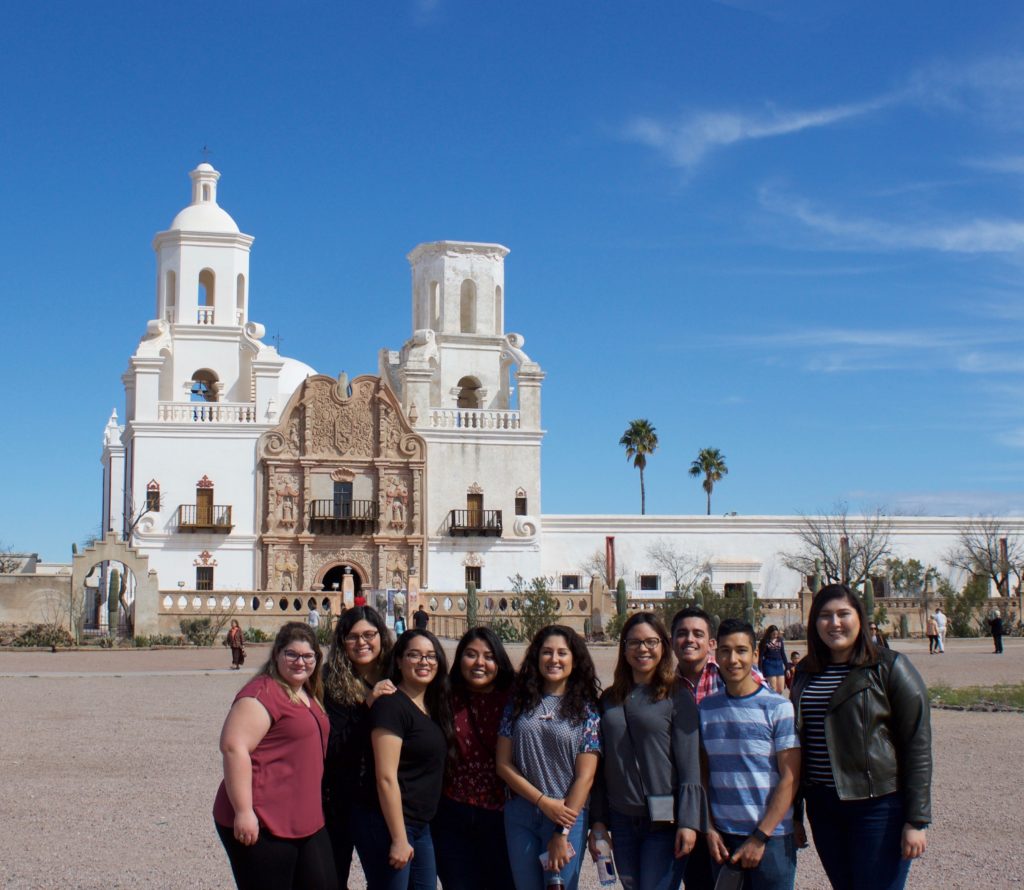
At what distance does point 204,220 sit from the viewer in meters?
47.3

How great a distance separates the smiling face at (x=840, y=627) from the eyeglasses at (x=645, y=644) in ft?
2.35

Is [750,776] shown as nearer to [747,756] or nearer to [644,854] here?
[747,756]

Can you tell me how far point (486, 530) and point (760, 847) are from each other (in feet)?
134

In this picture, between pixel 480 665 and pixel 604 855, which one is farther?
pixel 480 665

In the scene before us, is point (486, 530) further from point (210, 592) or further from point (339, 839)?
point (339, 839)

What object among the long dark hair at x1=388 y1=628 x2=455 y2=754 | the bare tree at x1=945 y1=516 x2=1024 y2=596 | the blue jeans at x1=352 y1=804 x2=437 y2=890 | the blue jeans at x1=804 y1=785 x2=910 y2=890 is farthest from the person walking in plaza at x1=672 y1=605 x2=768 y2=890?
the bare tree at x1=945 y1=516 x2=1024 y2=596

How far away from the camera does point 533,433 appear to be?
47562 mm

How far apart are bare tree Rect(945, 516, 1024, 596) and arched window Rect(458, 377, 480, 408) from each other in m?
19.4

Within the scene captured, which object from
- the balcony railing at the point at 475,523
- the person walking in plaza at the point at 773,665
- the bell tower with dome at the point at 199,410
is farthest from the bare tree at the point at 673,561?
the person walking in plaza at the point at 773,665

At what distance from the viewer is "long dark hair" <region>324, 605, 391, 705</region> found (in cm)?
618

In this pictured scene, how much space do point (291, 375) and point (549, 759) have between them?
1923 inches

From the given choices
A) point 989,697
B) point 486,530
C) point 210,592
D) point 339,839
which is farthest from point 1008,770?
point 486,530

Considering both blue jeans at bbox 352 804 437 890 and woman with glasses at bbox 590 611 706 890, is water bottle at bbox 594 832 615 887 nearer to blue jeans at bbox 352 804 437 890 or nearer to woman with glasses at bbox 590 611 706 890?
woman with glasses at bbox 590 611 706 890

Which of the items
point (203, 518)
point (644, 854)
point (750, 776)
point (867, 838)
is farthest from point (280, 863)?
point (203, 518)
